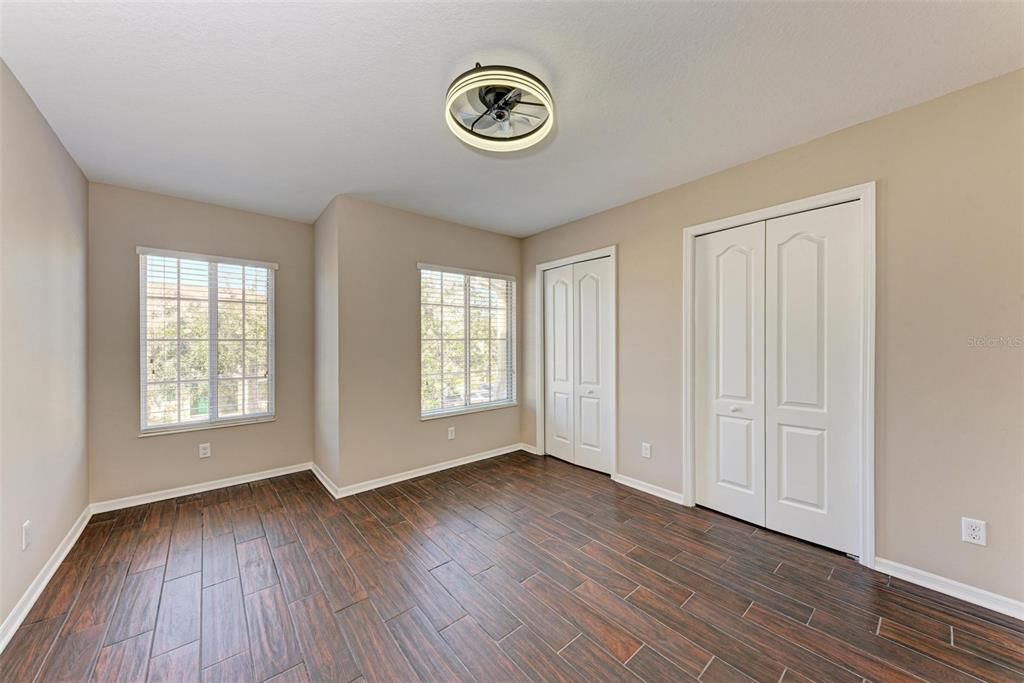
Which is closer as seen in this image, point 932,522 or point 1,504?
point 1,504

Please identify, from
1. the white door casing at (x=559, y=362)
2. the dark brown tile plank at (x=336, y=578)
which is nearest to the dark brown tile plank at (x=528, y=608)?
the dark brown tile plank at (x=336, y=578)

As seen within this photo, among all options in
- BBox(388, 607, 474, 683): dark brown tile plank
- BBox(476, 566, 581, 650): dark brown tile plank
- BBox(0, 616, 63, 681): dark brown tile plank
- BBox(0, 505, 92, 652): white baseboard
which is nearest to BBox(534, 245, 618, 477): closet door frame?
BBox(476, 566, 581, 650): dark brown tile plank

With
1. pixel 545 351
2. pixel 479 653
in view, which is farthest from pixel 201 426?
pixel 545 351

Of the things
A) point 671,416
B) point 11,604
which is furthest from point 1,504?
point 671,416

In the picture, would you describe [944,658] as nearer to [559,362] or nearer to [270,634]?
[270,634]

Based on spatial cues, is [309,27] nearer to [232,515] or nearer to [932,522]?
[232,515]

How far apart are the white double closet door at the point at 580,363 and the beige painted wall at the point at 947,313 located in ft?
5.64

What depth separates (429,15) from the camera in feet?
4.80

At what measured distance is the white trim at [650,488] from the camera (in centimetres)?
309

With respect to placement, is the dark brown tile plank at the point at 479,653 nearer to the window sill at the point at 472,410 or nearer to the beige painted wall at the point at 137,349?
the window sill at the point at 472,410

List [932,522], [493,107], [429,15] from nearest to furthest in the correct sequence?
[429,15]
[493,107]
[932,522]

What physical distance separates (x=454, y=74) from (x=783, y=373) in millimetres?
2691

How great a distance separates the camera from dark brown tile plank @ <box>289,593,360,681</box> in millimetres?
1533

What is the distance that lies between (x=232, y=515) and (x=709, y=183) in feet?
A: 14.6
